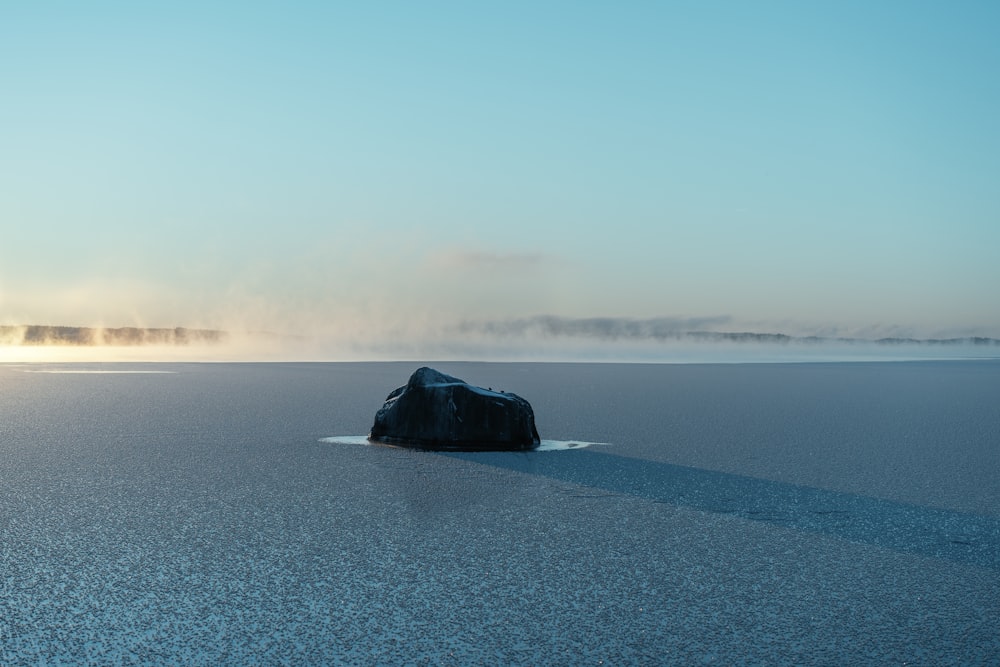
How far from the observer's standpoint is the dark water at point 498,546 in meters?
2.68

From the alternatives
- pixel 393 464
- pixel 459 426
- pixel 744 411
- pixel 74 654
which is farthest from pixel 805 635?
pixel 744 411

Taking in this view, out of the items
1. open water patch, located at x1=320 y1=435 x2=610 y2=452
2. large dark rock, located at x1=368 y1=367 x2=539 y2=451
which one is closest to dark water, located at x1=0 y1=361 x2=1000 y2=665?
open water patch, located at x1=320 y1=435 x2=610 y2=452

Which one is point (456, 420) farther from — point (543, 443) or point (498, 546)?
point (498, 546)

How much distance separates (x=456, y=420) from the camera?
22.1 feet

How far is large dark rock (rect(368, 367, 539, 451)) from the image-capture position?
6707mm

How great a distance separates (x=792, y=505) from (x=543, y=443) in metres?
2.63

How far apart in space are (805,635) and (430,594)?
1.18 metres

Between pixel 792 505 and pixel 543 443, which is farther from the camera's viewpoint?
pixel 543 443

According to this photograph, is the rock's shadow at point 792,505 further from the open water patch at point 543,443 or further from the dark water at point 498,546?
the open water patch at point 543,443

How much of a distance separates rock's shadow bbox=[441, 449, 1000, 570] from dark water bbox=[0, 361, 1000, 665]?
0.07 feet

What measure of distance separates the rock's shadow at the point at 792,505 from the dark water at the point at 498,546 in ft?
0.07

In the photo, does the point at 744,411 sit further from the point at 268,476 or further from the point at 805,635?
the point at 805,635

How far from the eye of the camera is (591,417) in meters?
8.84

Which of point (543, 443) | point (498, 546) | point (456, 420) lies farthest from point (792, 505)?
point (456, 420)
